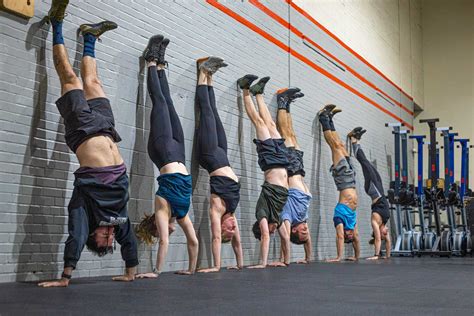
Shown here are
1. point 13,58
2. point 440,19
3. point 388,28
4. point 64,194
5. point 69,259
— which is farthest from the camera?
point 440,19

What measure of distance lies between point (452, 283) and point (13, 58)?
4.05 meters

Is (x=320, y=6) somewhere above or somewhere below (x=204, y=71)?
above

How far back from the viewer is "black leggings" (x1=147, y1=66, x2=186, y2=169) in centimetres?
690

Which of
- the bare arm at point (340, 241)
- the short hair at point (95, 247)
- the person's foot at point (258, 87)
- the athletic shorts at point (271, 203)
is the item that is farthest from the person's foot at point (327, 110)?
the short hair at point (95, 247)

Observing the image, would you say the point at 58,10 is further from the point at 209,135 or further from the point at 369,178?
the point at 369,178

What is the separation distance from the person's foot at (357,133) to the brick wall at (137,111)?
1.07m

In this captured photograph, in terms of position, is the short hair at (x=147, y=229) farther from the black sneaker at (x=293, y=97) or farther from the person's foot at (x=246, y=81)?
the black sneaker at (x=293, y=97)

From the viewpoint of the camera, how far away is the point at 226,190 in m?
7.73

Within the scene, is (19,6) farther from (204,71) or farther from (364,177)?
(364,177)

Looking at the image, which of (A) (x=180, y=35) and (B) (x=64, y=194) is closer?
(B) (x=64, y=194)

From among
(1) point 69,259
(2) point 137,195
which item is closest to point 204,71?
(2) point 137,195

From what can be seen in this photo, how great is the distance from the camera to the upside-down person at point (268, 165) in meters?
8.73

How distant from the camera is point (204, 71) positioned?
26.8ft

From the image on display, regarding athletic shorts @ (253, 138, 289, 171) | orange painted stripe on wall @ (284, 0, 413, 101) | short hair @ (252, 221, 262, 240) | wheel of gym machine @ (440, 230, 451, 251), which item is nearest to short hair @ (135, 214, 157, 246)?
short hair @ (252, 221, 262, 240)
